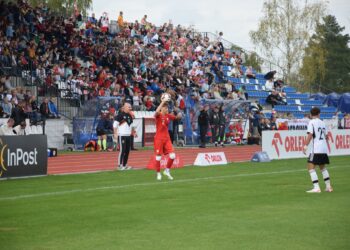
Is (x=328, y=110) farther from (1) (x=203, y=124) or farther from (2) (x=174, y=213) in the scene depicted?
(2) (x=174, y=213)

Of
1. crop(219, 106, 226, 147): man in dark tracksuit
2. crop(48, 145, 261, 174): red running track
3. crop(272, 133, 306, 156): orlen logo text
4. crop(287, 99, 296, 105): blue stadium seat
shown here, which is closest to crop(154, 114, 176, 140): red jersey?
crop(48, 145, 261, 174): red running track

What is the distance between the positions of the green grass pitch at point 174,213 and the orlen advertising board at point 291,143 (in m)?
7.90

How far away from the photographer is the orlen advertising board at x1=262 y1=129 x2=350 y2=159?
29.3 metres

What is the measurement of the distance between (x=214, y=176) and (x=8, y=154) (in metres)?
5.99

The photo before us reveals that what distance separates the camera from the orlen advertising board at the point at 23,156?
2019cm

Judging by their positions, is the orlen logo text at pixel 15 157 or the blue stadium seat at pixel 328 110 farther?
the blue stadium seat at pixel 328 110

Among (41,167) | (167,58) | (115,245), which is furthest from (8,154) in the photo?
(167,58)

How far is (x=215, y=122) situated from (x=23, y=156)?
20.8 metres

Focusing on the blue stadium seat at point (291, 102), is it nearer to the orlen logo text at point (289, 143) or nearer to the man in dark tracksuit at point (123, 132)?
the orlen logo text at point (289, 143)

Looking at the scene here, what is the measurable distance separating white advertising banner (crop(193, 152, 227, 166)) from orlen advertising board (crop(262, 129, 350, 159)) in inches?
108

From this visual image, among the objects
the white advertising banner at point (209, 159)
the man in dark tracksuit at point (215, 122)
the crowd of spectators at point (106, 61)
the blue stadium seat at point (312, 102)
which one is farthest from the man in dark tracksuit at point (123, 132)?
the blue stadium seat at point (312, 102)

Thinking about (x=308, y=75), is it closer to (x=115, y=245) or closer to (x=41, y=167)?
(x=41, y=167)

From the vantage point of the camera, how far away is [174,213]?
13227mm

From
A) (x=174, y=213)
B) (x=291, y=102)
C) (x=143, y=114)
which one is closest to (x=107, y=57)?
(x=143, y=114)
